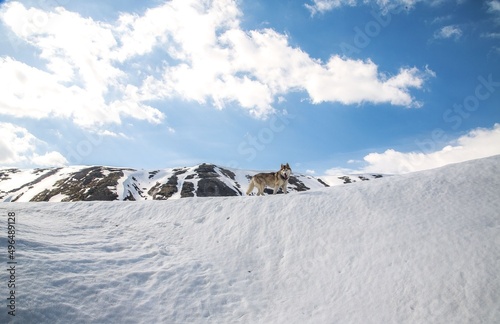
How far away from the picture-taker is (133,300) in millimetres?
7926

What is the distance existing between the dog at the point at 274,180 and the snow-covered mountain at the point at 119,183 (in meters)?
→ 76.0

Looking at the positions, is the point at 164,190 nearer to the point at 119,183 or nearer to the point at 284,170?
the point at 119,183

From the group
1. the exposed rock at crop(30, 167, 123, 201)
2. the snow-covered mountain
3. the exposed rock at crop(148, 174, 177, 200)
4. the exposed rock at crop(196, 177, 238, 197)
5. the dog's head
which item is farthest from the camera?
the exposed rock at crop(196, 177, 238, 197)

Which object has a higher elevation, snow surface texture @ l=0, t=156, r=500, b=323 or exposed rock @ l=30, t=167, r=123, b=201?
exposed rock @ l=30, t=167, r=123, b=201

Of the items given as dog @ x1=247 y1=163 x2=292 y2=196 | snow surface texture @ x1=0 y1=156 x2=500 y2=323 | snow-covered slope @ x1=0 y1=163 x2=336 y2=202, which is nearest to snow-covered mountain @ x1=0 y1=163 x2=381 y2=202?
snow-covered slope @ x1=0 y1=163 x2=336 y2=202

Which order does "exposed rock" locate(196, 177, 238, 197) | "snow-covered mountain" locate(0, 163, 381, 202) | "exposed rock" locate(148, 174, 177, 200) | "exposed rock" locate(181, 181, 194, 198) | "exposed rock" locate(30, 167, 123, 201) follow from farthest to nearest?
"exposed rock" locate(196, 177, 238, 197) < "exposed rock" locate(148, 174, 177, 200) < "exposed rock" locate(181, 181, 194, 198) < "snow-covered mountain" locate(0, 163, 381, 202) < "exposed rock" locate(30, 167, 123, 201)

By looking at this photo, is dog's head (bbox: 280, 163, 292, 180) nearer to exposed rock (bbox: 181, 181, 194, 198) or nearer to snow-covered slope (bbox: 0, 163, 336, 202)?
snow-covered slope (bbox: 0, 163, 336, 202)

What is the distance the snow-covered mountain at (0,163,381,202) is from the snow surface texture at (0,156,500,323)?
260 ft

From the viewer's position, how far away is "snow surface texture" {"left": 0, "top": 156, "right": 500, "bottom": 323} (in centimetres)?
755

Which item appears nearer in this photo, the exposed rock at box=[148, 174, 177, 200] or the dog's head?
the dog's head

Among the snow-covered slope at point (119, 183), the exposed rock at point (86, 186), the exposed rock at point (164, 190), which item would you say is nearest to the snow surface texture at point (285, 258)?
the snow-covered slope at point (119, 183)

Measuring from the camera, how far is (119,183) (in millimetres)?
102375

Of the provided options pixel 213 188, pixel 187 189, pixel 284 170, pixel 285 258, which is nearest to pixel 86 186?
pixel 187 189

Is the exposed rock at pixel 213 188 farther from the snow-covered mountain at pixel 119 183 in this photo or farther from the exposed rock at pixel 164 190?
the exposed rock at pixel 164 190
